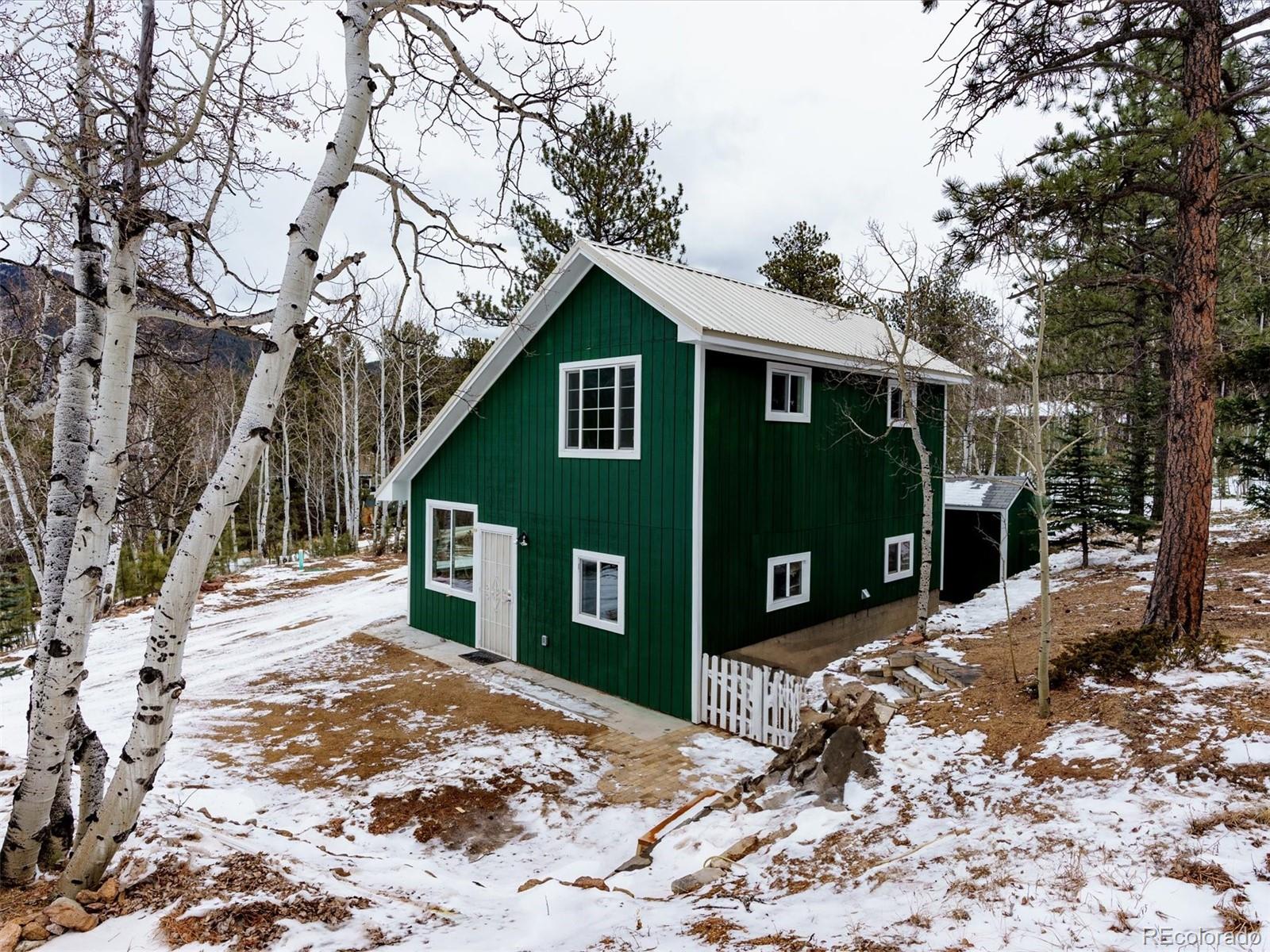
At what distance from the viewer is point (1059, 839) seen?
13.2 feet

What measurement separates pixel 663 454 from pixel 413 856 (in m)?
5.27

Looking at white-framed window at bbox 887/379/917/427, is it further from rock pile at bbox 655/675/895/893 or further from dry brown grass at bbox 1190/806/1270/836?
dry brown grass at bbox 1190/806/1270/836

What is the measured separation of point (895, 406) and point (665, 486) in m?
5.88

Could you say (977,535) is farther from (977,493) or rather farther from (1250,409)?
(1250,409)

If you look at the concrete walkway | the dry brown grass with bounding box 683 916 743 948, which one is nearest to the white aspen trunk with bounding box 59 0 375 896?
the dry brown grass with bounding box 683 916 743 948

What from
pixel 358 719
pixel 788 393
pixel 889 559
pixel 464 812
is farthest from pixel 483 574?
pixel 889 559

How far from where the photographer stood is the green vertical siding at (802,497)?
8.94 m

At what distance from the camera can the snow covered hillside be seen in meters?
3.54

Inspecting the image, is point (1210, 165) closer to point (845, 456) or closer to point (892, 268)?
point (892, 268)

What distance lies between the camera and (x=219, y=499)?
3.88 metres

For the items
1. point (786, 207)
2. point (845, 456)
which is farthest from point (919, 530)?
point (786, 207)

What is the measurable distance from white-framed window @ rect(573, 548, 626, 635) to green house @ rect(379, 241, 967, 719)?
0.11 ft

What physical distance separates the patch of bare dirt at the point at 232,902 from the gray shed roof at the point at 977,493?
43.7ft

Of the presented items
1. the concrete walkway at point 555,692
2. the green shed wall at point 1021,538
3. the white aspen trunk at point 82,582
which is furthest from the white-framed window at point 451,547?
the green shed wall at point 1021,538
